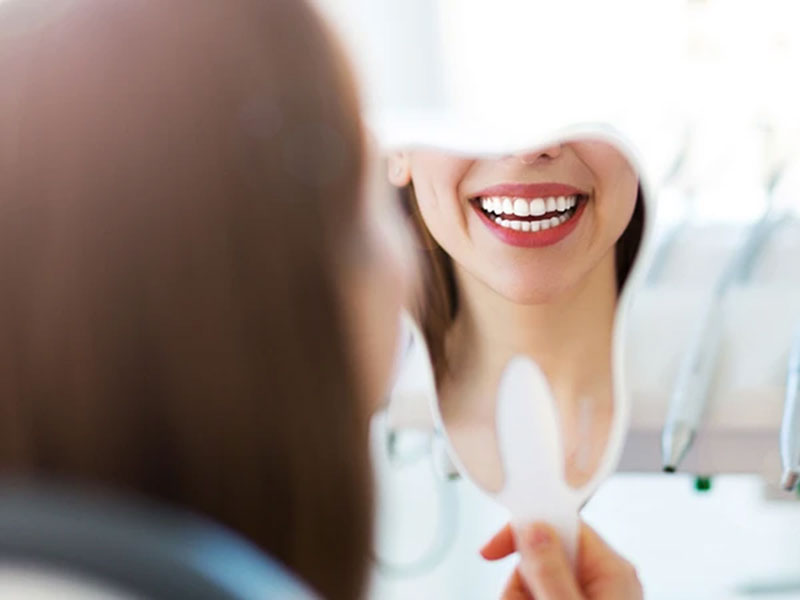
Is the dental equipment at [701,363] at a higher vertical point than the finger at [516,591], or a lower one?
higher

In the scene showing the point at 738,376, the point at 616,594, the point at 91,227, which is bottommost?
the point at 616,594

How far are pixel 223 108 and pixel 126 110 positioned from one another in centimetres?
3

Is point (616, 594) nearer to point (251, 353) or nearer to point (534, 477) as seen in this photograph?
point (534, 477)

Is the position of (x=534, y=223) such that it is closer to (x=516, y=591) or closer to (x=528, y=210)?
(x=528, y=210)

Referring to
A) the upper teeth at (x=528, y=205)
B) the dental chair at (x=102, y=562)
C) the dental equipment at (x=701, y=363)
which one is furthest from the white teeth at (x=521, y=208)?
the dental chair at (x=102, y=562)

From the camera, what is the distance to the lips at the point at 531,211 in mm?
510

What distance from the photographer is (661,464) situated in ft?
1.79

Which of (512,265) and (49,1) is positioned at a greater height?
(49,1)

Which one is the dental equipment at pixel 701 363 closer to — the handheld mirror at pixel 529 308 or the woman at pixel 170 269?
the handheld mirror at pixel 529 308

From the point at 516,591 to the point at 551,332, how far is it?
0.50ft

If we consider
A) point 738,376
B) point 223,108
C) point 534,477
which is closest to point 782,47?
point 738,376

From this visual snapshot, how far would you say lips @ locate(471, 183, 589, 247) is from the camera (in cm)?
51

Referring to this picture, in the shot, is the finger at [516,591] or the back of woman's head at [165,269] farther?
the finger at [516,591]

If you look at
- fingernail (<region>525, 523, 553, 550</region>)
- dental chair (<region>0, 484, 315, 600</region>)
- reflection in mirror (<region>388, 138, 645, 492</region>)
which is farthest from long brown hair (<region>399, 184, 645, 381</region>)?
dental chair (<region>0, 484, 315, 600</region>)
